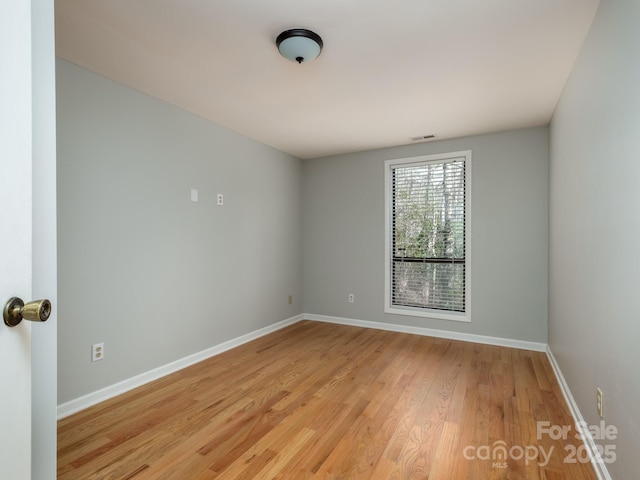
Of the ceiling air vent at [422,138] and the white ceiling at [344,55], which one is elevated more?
the white ceiling at [344,55]

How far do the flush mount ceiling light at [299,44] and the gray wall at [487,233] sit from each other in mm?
2470

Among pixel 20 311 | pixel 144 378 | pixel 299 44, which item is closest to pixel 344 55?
pixel 299 44

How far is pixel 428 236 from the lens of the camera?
4.08 m

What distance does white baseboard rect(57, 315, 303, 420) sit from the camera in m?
→ 2.23

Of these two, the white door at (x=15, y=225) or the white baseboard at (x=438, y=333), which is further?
the white baseboard at (x=438, y=333)

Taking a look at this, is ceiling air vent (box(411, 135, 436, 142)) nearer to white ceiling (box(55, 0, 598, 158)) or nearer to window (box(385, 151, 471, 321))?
window (box(385, 151, 471, 321))

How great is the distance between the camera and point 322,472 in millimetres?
1654

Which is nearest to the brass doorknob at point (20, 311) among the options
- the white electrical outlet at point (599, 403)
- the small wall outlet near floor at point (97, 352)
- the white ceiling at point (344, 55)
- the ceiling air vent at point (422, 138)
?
the white ceiling at point (344, 55)

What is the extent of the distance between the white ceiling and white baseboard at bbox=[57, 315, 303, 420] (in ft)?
7.71

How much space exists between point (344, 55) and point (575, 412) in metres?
2.78

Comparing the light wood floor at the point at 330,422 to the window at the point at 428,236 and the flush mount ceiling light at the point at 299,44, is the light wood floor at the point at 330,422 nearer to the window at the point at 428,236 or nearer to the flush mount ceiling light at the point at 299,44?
the window at the point at 428,236

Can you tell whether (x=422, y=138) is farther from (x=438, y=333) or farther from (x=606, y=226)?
(x=606, y=226)

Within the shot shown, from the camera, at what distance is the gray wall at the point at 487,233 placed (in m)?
3.48

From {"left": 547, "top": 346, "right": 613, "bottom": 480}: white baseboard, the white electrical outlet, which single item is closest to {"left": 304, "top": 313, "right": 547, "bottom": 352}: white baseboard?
{"left": 547, "top": 346, "right": 613, "bottom": 480}: white baseboard
